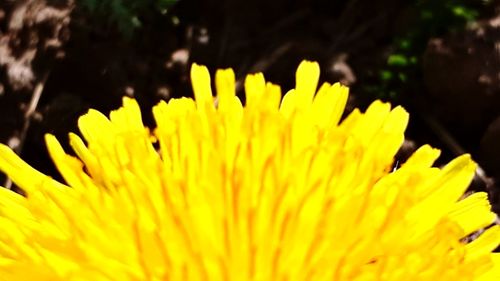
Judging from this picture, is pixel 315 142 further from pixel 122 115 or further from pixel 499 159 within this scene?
pixel 499 159

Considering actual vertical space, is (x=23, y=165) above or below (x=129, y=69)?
below

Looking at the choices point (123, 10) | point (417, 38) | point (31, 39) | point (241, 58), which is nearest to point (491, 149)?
point (417, 38)

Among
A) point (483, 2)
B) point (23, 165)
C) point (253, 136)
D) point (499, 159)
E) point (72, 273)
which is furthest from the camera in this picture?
point (483, 2)

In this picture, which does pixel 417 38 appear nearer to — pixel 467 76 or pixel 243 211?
pixel 467 76

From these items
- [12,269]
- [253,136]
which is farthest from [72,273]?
[253,136]

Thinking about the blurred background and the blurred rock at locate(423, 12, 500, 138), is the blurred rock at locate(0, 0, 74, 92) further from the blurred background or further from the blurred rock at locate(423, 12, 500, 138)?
the blurred rock at locate(423, 12, 500, 138)

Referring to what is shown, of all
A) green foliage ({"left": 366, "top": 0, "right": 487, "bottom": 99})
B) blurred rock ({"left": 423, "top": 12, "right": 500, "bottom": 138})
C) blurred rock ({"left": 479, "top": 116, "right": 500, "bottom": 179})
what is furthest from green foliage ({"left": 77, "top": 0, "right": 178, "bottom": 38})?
blurred rock ({"left": 479, "top": 116, "right": 500, "bottom": 179})
